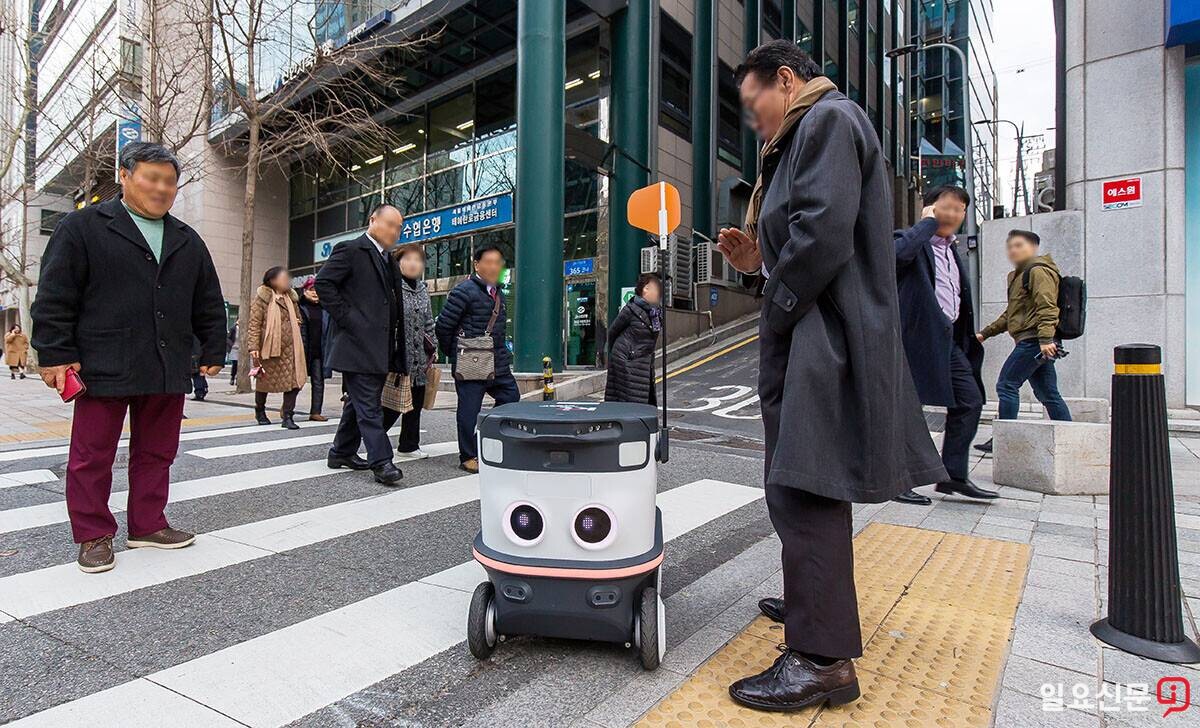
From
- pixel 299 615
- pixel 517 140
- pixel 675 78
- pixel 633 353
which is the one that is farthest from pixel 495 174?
pixel 299 615

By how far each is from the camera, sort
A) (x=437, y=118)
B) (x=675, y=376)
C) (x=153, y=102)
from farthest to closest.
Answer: (x=437, y=118) → (x=675, y=376) → (x=153, y=102)

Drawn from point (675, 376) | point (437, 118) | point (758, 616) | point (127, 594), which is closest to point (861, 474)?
point (758, 616)

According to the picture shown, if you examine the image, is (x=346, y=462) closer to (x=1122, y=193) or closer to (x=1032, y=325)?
(x=1032, y=325)

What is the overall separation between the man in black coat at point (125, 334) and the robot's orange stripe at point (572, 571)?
2131 mm

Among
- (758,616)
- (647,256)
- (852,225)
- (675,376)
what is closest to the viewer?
(852,225)

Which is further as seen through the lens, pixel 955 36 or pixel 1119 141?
pixel 955 36

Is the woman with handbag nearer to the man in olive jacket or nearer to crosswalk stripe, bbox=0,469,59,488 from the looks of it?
crosswalk stripe, bbox=0,469,59,488

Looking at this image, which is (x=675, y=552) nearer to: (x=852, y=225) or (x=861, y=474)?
(x=861, y=474)

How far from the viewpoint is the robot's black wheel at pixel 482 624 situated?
2092 millimetres

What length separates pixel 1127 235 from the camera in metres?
7.80

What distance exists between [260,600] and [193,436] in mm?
4869

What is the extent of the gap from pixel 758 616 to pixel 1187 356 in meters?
8.38

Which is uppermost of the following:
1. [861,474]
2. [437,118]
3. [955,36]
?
[955,36]

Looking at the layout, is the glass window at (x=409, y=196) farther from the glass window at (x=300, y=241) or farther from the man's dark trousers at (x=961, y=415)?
the man's dark trousers at (x=961, y=415)
